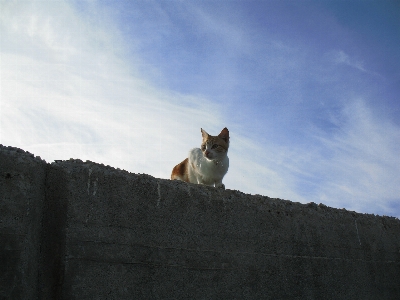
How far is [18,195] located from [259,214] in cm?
145

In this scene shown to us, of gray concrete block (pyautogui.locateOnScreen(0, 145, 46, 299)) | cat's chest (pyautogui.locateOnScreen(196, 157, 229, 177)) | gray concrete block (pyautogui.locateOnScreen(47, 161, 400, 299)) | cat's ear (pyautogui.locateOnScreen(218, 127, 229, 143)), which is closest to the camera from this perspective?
gray concrete block (pyautogui.locateOnScreen(0, 145, 46, 299))

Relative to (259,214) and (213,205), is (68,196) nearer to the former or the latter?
(213,205)

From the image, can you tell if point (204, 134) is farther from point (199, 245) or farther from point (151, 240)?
point (151, 240)

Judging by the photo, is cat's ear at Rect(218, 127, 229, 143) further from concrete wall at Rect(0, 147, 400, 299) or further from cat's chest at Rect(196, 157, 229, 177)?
concrete wall at Rect(0, 147, 400, 299)

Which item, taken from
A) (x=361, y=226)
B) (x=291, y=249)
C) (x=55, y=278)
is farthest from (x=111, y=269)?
(x=361, y=226)

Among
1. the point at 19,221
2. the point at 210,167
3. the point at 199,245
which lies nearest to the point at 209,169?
the point at 210,167

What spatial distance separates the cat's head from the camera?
4258 millimetres

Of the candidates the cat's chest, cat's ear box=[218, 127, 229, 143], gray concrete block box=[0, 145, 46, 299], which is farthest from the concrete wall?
cat's ear box=[218, 127, 229, 143]

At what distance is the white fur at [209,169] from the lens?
4.21m

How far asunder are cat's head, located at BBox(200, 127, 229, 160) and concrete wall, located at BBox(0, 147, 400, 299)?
4.99ft

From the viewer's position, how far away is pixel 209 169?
420cm

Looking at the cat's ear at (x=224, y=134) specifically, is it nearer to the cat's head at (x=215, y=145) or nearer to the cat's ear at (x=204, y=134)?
the cat's head at (x=215, y=145)

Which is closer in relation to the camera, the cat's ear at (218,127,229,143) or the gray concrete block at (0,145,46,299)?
the gray concrete block at (0,145,46,299)

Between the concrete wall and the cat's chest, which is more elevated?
Result: the cat's chest
